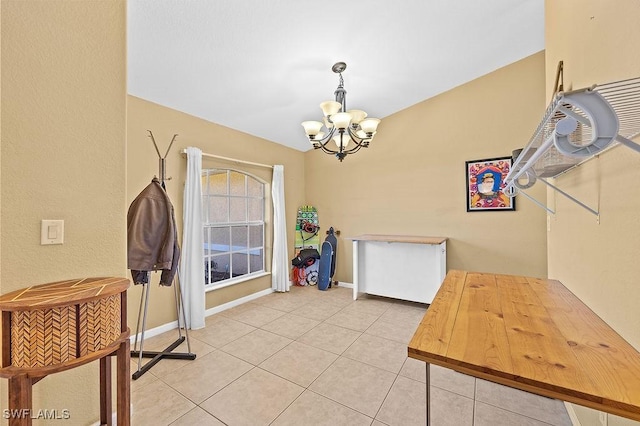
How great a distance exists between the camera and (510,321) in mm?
1036

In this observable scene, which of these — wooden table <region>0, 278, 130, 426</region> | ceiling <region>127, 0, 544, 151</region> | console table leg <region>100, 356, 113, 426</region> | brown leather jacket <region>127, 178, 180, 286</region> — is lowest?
console table leg <region>100, 356, 113, 426</region>

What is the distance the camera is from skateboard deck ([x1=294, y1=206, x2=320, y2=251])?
4746 mm

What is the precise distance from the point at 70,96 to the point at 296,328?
8.85 feet

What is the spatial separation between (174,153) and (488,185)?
388cm

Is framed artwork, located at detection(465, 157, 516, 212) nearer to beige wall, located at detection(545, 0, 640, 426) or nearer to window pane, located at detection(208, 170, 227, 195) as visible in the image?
beige wall, located at detection(545, 0, 640, 426)

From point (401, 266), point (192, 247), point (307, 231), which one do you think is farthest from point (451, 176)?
point (192, 247)

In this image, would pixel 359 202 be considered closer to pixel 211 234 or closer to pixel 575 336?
pixel 211 234

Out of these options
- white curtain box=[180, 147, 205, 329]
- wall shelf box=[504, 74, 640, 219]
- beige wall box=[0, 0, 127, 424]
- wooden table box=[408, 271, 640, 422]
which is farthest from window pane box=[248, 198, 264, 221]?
wall shelf box=[504, 74, 640, 219]

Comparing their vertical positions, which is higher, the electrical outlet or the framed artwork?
the framed artwork

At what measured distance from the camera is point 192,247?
2990mm

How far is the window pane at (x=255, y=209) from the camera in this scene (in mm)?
4109

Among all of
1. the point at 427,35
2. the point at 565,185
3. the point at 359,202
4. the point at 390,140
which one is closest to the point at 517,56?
the point at 427,35

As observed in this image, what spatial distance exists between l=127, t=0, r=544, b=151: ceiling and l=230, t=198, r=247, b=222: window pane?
3.65 feet

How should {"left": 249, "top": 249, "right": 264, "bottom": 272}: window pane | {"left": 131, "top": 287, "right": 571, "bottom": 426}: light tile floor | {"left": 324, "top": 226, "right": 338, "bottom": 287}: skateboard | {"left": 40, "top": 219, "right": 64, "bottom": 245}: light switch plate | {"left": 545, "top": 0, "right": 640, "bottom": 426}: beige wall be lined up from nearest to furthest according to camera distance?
{"left": 545, "top": 0, "right": 640, "bottom": 426}: beige wall
{"left": 40, "top": 219, "right": 64, "bottom": 245}: light switch plate
{"left": 131, "top": 287, "right": 571, "bottom": 426}: light tile floor
{"left": 249, "top": 249, "right": 264, "bottom": 272}: window pane
{"left": 324, "top": 226, "right": 338, "bottom": 287}: skateboard
